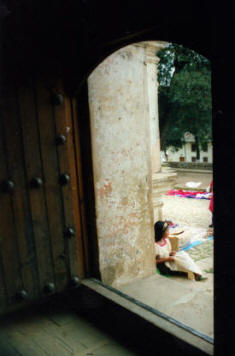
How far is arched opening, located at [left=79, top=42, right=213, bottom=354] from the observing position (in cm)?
253

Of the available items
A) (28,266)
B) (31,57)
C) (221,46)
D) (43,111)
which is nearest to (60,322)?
(28,266)

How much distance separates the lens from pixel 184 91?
Answer: 12984 mm

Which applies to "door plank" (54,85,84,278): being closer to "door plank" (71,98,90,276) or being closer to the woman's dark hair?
"door plank" (71,98,90,276)

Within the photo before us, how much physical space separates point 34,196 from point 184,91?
474 inches

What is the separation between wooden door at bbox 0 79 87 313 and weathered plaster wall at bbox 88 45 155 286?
1.16 feet

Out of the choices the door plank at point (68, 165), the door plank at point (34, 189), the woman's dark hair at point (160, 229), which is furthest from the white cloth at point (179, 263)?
the door plank at point (34, 189)

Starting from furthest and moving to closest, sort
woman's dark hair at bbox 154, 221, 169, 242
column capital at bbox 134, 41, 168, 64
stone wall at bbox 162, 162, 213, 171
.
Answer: stone wall at bbox 162, 162, 213, 171, woman's dark hair at bbox 154, 221, 169, 242, column capital at bbox 134, 41, 168, 64

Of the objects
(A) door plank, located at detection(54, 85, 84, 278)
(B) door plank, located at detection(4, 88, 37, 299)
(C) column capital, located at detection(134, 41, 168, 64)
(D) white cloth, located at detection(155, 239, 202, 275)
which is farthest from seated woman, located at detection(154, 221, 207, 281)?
(C) column capital, located at detection(134, 41, 168, 64)

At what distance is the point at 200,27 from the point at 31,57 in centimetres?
118

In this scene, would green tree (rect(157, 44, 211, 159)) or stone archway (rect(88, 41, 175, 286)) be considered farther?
green tree (rect(157, 44, 211, 159))

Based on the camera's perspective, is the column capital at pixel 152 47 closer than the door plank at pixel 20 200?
No

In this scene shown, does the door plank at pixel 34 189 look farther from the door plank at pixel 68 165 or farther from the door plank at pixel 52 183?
the door plank at pixel 68 165

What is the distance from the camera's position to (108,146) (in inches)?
102

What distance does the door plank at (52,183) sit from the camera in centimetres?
211
